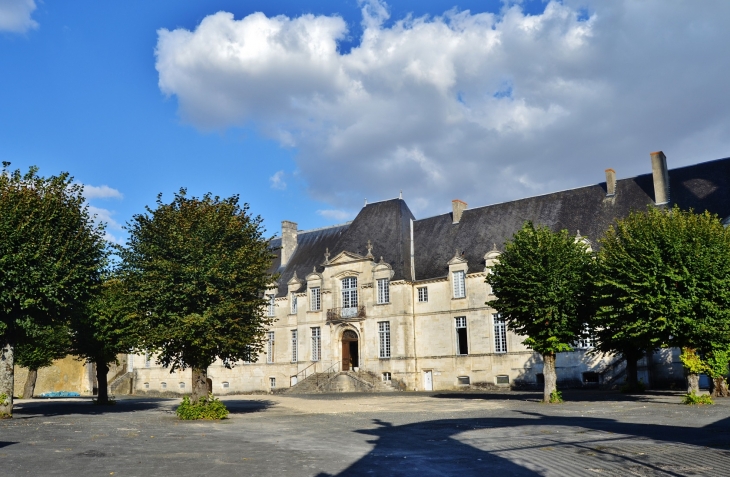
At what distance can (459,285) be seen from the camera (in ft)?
137

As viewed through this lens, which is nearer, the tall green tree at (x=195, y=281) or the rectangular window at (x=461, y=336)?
the tall green tree at (x=195, y=281)

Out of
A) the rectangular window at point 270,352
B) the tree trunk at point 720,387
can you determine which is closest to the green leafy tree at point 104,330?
the rectangular window at point 270,352

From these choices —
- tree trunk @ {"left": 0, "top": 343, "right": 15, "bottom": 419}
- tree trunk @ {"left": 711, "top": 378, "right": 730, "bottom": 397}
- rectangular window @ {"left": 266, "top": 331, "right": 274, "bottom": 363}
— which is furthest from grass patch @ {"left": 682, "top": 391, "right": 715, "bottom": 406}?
rectangular window @ {"left": 266, "top": 331, "right": 274, "bottom": 363}

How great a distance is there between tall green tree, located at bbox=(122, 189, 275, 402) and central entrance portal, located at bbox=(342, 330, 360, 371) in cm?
2202

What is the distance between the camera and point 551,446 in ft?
42.6

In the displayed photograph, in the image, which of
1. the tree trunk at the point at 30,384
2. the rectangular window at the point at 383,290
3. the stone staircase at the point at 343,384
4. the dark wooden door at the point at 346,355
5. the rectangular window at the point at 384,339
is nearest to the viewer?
the stone staircase at the point at 343,384

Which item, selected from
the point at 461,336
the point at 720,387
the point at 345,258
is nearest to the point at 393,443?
the point at 720,387

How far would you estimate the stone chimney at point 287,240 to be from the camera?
52.0 m

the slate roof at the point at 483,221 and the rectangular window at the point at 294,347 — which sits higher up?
the slate roof at the point at 483,221

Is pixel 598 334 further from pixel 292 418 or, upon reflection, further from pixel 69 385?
pixel 69 385

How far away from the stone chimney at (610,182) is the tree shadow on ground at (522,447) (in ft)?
78.1

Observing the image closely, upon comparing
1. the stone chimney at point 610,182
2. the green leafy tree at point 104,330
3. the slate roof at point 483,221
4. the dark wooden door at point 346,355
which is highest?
the stone chimney at point 610,182

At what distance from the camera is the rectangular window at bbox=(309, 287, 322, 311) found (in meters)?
46.4

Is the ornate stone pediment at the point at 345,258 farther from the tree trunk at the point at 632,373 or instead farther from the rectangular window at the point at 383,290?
the tree trunk at the point at 632,373
